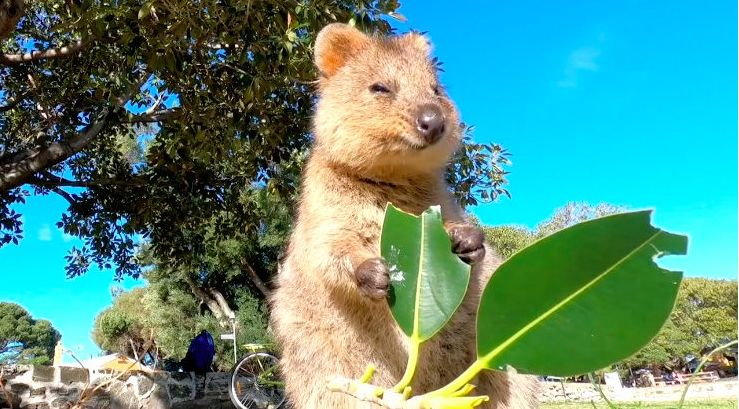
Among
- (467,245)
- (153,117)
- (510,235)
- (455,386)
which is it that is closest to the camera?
(455,386)

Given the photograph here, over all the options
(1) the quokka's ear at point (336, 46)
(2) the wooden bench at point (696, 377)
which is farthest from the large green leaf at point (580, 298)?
(1) the quokka's ear at point (336, 46)

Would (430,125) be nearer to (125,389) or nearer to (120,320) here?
(125,389)

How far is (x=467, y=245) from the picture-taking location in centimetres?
167

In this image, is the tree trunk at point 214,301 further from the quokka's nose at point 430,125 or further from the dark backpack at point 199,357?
the quokka's nose at point 430,125

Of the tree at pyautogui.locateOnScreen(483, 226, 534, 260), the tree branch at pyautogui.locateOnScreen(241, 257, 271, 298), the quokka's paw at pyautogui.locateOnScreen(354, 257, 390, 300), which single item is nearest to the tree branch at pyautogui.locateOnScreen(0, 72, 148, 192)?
the quokka's paw at pyautogui.locateOnScreen(354, 257, 390, 300)

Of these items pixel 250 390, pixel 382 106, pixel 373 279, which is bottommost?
pixel 373 279

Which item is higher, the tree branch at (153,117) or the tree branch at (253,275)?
the tree branch at (253,275)

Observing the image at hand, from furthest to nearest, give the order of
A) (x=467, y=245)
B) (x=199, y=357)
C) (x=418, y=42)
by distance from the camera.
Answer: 1. (x=199, y=357)
2. (x=418, y=42)
3. (x=467, y=245)

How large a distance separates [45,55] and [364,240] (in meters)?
8.00

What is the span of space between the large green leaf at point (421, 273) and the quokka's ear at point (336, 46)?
1700mm

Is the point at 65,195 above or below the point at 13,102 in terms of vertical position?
below

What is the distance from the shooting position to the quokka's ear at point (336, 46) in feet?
8.60

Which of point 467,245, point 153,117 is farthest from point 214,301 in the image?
point 467,245

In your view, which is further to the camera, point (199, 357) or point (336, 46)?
point (199, 357)
